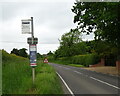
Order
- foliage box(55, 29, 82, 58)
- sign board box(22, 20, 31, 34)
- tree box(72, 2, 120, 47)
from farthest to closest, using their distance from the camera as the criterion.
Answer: foliage box(55, 29, 82, 58) → tree box(72, 2, 120, 47) → sign board box(22, 20, 31, 34)

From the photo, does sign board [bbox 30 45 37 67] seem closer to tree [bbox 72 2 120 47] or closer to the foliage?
tree [bbox 72 2 120 47]

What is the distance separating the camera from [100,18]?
25.0 m

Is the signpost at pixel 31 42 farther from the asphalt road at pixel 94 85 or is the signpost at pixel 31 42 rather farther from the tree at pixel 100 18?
the tree at pixel 100 18

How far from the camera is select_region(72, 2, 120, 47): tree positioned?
81.0 feet

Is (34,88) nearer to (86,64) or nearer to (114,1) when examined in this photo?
(114,1)

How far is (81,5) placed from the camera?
31.6m

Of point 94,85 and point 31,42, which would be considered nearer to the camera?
point 31,42

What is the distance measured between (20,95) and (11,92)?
1.02m

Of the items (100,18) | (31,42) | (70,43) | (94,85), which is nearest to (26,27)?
(31,42)

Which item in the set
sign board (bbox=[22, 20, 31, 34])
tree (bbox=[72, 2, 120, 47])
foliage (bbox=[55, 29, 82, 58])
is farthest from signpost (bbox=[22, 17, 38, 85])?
foliage (bbox=[55, 29, 82, 58])

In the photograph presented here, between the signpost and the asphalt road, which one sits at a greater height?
the signpost

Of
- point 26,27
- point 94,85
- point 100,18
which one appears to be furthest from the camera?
point 100,18

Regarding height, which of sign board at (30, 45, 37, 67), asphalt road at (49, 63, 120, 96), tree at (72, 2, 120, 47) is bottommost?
asphalt road at (49, 63, 120, 96)

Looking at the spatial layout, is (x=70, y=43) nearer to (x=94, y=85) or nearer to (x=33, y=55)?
(x=94, y=85)
